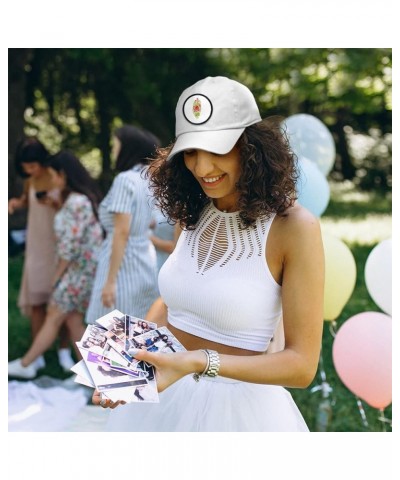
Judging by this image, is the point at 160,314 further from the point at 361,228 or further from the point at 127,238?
the point at 361,228

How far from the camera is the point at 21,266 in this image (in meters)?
8.81

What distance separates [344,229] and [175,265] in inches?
409

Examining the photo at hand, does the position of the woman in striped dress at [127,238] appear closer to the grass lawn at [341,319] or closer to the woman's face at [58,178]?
the woman's face at [58,178]

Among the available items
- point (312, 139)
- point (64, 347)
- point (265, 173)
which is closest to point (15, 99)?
point (64, 347)

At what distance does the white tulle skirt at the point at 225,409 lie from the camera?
2221mm

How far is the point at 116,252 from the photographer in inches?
179

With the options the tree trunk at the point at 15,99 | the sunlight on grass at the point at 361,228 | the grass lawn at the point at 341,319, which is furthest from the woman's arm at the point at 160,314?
the sunlight on grass at the point at 361,228

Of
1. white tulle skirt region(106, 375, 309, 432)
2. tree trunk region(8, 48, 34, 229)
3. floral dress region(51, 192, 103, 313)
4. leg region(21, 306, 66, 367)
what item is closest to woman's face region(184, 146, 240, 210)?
white tulle skirt region(106, 375, 309, 432)

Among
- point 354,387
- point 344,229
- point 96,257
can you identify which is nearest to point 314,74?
point 344,229

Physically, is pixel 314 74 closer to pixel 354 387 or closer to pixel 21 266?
pixel 21 266

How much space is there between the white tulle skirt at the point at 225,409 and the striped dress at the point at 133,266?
93.4 inches

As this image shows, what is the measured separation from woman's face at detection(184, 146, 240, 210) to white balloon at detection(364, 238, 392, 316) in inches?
89.1

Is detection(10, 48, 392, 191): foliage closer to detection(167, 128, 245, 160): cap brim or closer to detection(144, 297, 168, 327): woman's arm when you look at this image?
detection(144, 297, 168, 327): woman's arm

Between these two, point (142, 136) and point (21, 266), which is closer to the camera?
point (142, 136)
